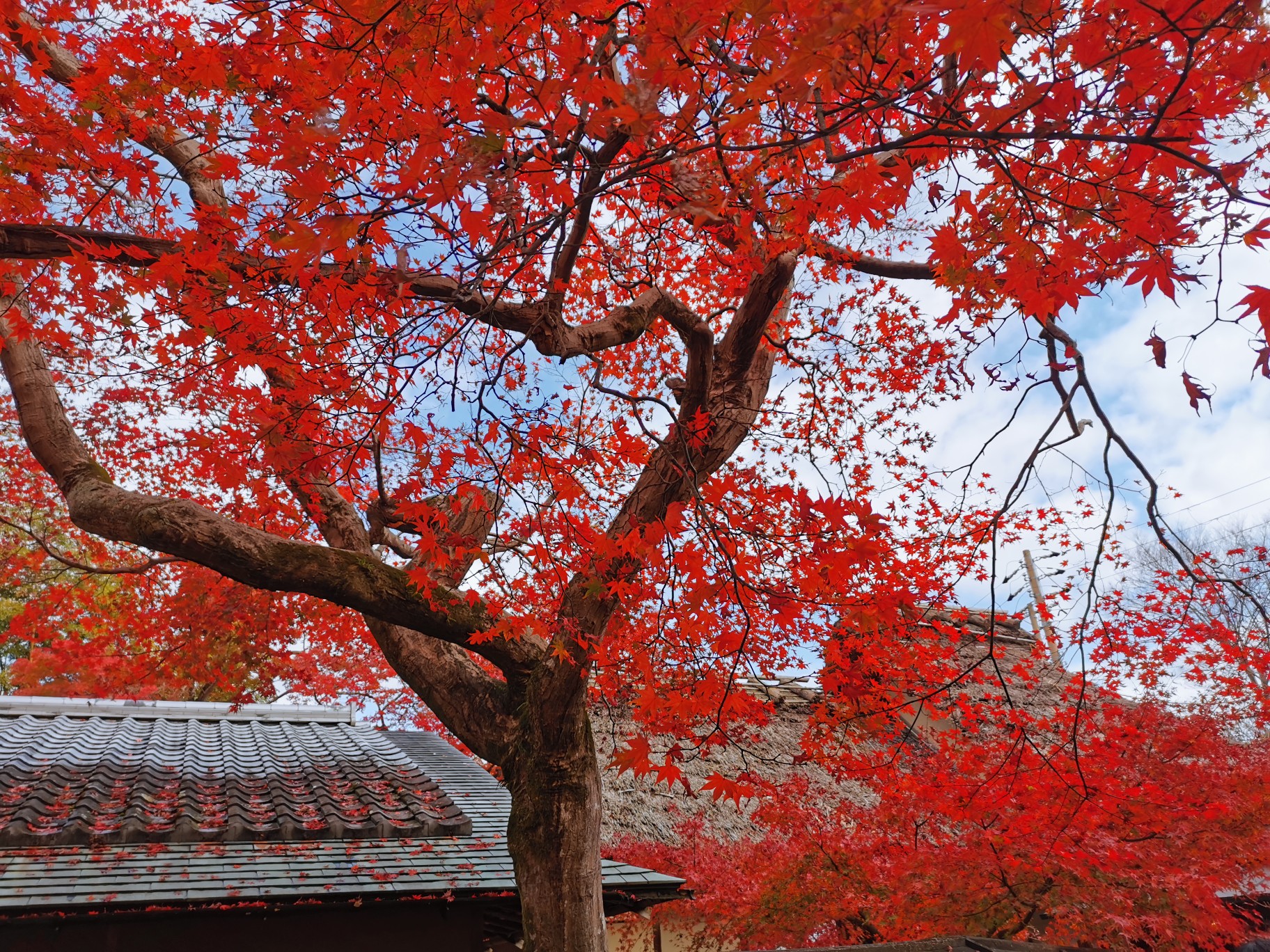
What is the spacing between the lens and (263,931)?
4219 millimetres

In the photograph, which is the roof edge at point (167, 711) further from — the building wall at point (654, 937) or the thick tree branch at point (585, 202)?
the thick tree branch at point (585, 202)

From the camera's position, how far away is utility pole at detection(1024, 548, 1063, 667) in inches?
153

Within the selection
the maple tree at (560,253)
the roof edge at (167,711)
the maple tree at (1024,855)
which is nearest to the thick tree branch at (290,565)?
the maple tree at (560,253)

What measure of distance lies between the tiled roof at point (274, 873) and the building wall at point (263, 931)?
10 centimetres

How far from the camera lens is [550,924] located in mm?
3822

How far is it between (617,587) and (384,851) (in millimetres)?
2406

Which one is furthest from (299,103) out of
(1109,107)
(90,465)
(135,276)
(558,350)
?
(1109,107)

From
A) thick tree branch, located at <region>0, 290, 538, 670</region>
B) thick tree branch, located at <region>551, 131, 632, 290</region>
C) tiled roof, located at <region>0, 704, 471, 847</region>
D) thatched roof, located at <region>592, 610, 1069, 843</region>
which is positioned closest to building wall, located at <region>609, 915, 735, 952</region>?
thatched roof, located at <region>592, 610, 1069, 843</region>

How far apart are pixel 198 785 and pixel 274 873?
5.79ft

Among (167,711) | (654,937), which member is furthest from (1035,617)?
(167,711)

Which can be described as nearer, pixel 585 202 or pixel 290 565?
pixel 585 202

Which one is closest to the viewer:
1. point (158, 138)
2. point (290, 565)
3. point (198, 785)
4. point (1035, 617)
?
point (290, 565)

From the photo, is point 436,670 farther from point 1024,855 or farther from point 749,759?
point 749,759

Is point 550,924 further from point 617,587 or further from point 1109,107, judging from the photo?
point 1109,107
